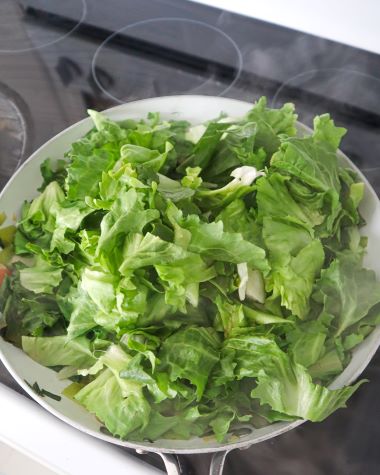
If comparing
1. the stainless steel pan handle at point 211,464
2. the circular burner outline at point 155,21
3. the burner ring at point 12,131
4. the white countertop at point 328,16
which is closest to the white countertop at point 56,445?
the stainless steel pan handle at point 211,464

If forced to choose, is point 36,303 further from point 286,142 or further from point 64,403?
point 286,142

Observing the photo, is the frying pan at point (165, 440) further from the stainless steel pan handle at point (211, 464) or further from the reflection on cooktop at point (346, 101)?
the reflection on cooktop at point (346, 101)

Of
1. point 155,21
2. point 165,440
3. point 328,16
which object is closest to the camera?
point 165,440

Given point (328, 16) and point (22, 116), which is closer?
point (328, 16)

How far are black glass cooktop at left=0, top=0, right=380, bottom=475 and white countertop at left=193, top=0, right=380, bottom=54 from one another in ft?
0.26

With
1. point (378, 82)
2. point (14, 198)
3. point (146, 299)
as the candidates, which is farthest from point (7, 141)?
point (378, 82)

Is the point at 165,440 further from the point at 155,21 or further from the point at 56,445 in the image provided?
the point at 155,21

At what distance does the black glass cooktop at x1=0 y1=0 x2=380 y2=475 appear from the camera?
1084 mm

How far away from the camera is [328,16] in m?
0.99

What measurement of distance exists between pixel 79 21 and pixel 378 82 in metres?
0.63

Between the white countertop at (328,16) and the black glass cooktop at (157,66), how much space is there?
0.08 metres

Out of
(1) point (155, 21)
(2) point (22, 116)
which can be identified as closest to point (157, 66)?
(1) point (155, 21)

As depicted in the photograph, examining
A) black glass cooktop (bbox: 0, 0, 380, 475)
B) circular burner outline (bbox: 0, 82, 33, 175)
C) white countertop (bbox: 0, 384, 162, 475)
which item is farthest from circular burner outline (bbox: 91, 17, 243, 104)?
white countertop (bbox: 0, 384, 162, 475)

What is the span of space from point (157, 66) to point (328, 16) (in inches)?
13.9
